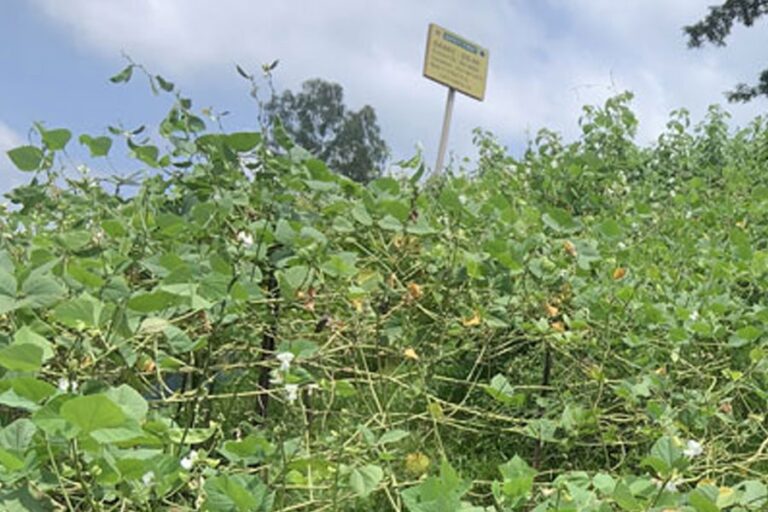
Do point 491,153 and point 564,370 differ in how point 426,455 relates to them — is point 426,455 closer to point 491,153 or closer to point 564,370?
point 564,370

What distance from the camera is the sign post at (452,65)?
4.50 metres

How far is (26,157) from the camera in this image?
122cm

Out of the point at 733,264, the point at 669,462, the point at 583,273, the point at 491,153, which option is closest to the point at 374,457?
the point at 669,462

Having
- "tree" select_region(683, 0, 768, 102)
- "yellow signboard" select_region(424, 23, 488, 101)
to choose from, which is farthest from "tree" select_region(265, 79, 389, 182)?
"yellow signboard" select_region(424, 23, 488, 101)

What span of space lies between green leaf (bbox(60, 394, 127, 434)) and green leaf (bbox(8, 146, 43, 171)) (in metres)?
0.70

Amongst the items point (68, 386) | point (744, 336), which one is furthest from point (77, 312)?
point (744, 336)

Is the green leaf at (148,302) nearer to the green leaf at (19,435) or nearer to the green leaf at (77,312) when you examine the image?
the green leaf at (77,312)

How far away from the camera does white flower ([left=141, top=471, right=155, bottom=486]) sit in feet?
2.43

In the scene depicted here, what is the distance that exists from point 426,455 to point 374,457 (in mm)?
257

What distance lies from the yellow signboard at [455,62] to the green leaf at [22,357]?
12.8ft

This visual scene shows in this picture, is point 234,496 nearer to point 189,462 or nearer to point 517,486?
point 189,462

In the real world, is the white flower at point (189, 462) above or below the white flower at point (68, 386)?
below

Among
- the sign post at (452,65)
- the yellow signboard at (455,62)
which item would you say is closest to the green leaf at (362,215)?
the sign post at (452,65)

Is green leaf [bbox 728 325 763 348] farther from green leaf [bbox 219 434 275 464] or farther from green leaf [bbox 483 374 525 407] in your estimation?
green leaf [bbox 219 434 275 464]
